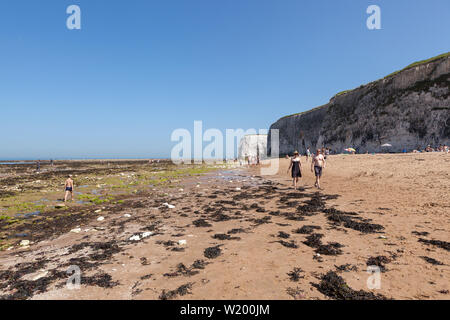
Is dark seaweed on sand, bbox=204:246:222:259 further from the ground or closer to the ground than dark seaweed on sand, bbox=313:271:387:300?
closer to the ground

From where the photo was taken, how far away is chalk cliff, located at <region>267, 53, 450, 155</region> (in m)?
32.7

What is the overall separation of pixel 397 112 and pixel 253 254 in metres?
46.6

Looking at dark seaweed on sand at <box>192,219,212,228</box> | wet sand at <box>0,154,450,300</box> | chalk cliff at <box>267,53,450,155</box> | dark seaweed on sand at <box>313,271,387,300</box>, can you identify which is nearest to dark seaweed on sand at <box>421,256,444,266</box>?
wet sand at <box>0,154,450,300</box>

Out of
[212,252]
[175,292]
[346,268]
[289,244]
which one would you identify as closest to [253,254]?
[212,252]

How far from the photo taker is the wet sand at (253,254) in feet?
11.9

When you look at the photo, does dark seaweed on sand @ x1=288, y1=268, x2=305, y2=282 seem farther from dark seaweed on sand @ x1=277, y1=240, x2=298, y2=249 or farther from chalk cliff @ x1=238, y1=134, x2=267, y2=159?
chalk cliff @ x1=238, y1=134, x2=267, y2=159

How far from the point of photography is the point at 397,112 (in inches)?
1485

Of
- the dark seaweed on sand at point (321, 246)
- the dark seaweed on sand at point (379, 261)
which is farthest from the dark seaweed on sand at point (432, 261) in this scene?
the dark seaweed on sand at point (321, 246)

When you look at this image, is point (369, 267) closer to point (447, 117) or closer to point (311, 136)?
point (447, 117)

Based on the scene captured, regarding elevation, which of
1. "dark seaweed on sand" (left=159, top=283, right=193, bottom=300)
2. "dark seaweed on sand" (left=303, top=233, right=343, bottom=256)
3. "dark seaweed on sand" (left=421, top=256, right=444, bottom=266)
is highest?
"dark seaweed on sand" (left=421, top=256, right=444, bottom=266)

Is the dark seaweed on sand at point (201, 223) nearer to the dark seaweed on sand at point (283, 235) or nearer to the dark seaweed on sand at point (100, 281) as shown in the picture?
the dark seaweed on sand at point (283, 235)

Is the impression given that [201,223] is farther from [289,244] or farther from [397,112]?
[397,112]

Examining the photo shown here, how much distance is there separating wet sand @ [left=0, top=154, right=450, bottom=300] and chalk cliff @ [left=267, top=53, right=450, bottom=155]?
34.2 m
